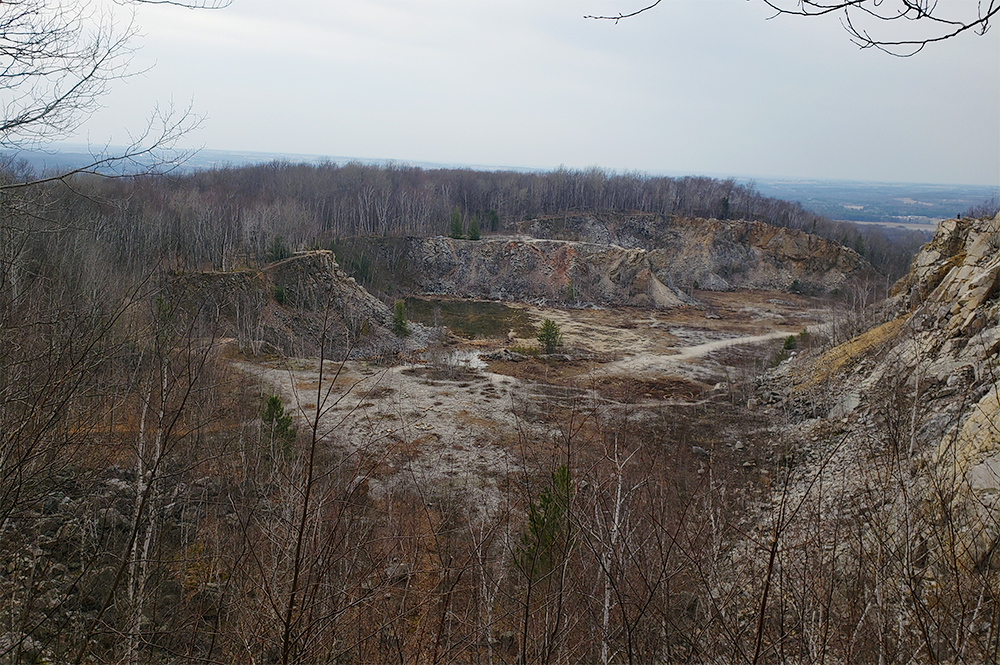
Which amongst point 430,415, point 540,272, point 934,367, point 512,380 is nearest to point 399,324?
point 512,380

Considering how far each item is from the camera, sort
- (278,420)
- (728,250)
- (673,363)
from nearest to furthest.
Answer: (278,420), (673,363), (728,250)

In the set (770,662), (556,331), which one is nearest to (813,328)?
(556,331)

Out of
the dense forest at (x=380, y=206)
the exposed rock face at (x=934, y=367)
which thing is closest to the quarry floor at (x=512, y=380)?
the exposed rock face at (x=934, y=367)

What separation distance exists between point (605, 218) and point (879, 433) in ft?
182

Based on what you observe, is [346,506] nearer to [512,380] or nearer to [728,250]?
[512,380]

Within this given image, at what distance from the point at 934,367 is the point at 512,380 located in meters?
15.8

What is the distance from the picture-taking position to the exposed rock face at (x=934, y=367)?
10.3 metres

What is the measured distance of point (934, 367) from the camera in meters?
15.6

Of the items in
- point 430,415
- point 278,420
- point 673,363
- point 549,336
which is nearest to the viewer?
point 278,420

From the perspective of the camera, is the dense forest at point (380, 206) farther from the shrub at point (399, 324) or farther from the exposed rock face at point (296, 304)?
the shrub at point (399, 324)

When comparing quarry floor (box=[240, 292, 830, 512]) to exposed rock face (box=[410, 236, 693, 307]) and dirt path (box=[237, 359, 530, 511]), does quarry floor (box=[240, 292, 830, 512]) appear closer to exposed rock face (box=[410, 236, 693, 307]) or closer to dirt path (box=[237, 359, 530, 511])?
dirt path (box=[237, 359, 530, 511])

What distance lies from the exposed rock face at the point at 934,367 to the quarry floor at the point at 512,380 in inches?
214

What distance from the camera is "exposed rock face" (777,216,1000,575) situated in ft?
33.7

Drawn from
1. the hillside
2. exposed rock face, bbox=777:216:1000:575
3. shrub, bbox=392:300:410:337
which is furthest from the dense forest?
exposed rock face, bbox=777:216:1000:575
